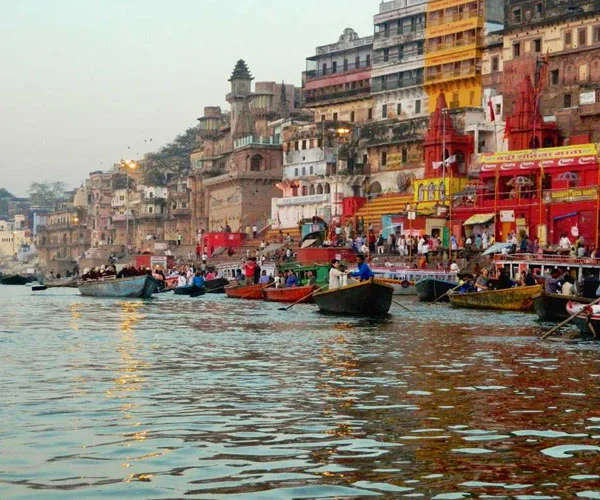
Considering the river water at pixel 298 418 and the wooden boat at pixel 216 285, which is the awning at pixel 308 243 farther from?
the river water at pixel 298 418

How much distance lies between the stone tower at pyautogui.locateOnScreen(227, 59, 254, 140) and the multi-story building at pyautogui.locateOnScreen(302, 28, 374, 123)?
1268 centimetres

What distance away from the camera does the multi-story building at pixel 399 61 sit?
78000mm

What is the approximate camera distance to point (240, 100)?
107 meters

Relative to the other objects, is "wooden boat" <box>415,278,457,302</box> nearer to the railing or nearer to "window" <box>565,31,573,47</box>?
"window" <box>565,31,573,47</box>

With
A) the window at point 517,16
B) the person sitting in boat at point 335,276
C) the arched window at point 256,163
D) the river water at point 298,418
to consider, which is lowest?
the river water at point 298,418

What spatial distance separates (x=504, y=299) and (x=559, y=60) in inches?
1189

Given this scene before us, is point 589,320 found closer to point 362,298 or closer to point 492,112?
point 362,298

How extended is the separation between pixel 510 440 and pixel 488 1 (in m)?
64.9

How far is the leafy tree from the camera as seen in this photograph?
14138 centimetres

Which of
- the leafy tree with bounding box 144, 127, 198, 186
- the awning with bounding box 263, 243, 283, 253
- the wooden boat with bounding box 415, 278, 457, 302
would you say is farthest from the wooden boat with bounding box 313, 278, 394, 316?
the leafy tree with bounding box 144, 127, 198, 186

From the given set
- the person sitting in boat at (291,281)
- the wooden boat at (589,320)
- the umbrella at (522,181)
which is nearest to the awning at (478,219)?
the umbrella at (522,181)

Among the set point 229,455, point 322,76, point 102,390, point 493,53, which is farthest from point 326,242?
point 229,455

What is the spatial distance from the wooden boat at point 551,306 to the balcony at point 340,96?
55.4m

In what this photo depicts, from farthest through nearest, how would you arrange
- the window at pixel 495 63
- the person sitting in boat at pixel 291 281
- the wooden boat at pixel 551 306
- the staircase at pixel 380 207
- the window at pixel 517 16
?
the window at pixel 495 63 → the staircase at pixel 380 207 → the window at pixel 517 16 → the person sitting in boat at pixel 291 281 → the wooden boat at pixel 551 306
